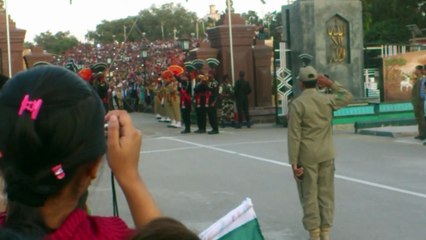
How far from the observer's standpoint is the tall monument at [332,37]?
24234 millimetres

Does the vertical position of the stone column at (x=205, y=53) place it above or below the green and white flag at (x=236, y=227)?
above

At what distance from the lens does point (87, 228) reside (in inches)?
72.3

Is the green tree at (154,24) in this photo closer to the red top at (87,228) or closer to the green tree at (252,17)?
the green tree at (252,17)

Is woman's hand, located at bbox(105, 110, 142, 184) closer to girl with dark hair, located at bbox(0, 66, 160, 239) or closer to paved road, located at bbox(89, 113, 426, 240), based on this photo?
girl with dark hair, located at bbox(0, 66, 160, 239)

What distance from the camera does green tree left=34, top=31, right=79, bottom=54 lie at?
3803 inches

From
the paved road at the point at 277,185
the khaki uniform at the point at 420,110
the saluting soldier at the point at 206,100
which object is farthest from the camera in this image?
the saluting soldier at the point at 206,100

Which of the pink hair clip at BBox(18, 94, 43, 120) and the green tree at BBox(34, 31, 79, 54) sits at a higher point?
the green tree at BBox(34, 31, 79, 54)

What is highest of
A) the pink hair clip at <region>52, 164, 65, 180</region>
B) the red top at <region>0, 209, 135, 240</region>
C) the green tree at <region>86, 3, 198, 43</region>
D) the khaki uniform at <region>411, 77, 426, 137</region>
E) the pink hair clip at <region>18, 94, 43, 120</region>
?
the green tree at <region>86, 3, 198, 43</region>

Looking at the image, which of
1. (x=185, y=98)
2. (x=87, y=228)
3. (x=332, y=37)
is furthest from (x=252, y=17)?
(x=87, y=228)

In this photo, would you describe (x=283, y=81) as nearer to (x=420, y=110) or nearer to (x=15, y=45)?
(x=420, y=110)

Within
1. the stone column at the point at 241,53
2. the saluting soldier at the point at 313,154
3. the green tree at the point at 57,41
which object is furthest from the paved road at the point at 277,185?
the green tree at the point at 57,41

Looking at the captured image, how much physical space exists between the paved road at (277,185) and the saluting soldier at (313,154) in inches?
23.0

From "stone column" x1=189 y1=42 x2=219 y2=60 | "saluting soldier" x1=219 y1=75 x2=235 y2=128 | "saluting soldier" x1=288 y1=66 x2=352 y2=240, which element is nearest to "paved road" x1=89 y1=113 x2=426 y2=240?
"saluting soldier" x1=288 y1=66 x2=352 y2=240

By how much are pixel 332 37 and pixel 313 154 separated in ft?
56.2
